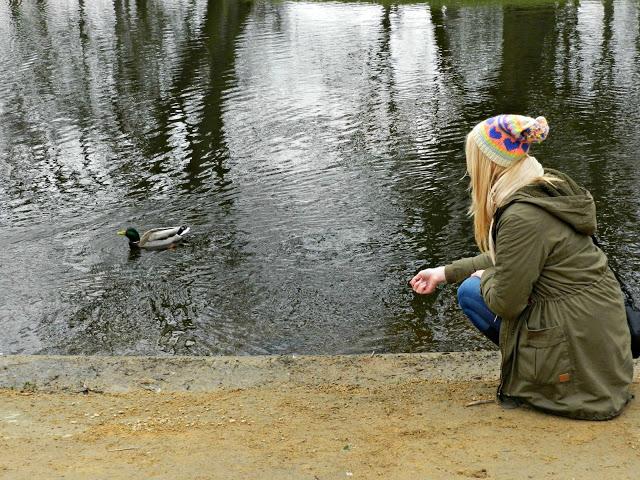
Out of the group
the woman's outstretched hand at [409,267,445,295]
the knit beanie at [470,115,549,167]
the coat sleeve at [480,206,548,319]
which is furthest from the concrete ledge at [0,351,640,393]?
the knit beanie at [470,115,549,167]

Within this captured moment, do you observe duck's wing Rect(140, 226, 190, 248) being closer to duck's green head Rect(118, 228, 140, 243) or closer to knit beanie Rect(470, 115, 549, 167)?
duck's green head Rect(118, 228, 140, 243)

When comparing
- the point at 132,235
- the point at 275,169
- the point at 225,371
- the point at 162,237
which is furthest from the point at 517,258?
the point at 275,169

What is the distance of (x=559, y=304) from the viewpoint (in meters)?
4.08

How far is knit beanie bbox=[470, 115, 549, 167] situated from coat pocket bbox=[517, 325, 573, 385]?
77 cm

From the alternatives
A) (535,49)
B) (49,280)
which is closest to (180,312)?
(49,280)

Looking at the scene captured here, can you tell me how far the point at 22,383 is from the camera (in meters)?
5.31

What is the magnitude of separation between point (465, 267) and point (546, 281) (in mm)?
520

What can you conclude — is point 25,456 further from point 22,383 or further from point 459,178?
point 459,178

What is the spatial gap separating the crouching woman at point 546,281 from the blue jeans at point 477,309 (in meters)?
0.19

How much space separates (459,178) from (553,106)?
3.70 meters

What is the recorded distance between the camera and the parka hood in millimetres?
3938

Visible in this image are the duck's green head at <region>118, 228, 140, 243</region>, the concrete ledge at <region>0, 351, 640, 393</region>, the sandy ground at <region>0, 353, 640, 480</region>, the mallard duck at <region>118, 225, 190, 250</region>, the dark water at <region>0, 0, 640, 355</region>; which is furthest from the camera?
the duck's green head at <region>118, 228, 140, 243</region>

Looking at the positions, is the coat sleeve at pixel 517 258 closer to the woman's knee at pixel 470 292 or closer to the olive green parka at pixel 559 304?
the olive green parka at pixel 559 304

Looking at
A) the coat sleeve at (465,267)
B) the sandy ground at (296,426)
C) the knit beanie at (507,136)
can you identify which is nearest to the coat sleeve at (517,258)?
the knit beanie at (507,136)
